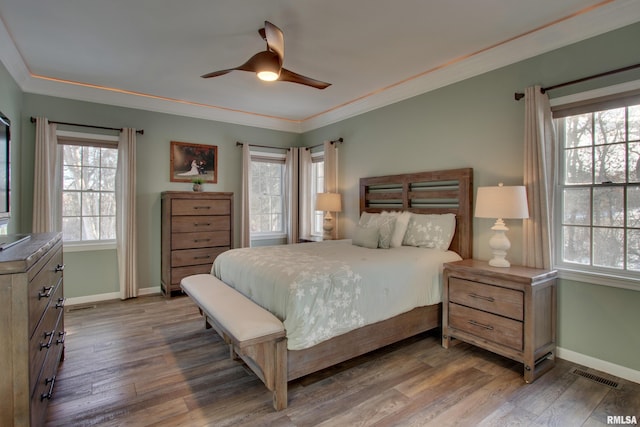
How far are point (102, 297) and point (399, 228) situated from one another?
13.0ft

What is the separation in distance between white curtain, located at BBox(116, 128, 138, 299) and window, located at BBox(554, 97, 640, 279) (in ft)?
15.9

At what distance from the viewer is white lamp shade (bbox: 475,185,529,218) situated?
2639 mm

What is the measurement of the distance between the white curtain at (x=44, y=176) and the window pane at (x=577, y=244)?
213 inches

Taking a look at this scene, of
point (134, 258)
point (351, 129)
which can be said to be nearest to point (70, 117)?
point (134, 258)

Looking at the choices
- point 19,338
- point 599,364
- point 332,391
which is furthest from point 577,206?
point 19,338

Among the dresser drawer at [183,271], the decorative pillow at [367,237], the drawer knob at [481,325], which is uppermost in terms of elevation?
the decorative pillow at [367,237]

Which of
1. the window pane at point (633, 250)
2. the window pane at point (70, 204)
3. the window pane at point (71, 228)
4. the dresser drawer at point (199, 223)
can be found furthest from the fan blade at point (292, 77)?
the window pane at point (71, 228)

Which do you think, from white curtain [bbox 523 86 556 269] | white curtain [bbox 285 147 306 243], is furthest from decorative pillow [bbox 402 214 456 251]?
white curtain [bbox 285 147 306 243]

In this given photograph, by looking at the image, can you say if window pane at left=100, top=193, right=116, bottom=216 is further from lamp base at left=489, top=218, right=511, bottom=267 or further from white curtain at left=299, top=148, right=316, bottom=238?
lamp base at left=489, top=218, right=511, bottom=267

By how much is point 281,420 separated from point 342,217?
3468 mm

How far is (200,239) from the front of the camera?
15.1 feet

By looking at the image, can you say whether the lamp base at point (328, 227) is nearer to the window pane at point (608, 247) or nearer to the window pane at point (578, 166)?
the window pane at point (578, 166)

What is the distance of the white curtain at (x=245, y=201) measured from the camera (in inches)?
207

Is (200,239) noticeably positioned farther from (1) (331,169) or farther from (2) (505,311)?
(2) (505,311)
